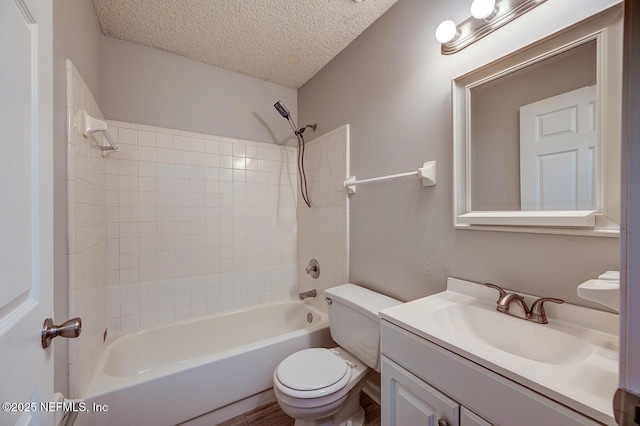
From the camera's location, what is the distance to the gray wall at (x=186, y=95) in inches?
69.1

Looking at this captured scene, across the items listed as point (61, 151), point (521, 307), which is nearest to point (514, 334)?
point (521, 307)

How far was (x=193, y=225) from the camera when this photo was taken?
200cm

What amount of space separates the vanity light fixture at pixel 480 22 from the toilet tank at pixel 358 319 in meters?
1.31

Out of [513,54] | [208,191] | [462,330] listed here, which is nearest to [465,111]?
[513,54]

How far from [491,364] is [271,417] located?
141cm

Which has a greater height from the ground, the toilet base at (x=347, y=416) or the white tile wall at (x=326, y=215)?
the white tile wall at (x=326, y=215)

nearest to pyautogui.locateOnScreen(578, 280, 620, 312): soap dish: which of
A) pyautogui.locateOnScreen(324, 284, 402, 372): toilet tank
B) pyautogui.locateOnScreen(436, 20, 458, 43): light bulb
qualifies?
pyautogui.locateOnScreen(324, 284, 402, 372): toilet tank

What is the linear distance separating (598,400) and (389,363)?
0.58 metres

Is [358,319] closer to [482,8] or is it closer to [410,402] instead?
[410,402]

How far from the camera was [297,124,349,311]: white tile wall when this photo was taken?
6.12 ft

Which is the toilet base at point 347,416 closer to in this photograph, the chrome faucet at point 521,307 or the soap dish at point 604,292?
the chrome faucet at point 521,307

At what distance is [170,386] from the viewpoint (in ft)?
4.33

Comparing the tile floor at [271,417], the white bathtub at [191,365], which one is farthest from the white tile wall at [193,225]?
the tile floor at [271,417]

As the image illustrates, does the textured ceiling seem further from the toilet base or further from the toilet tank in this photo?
the toilet base
